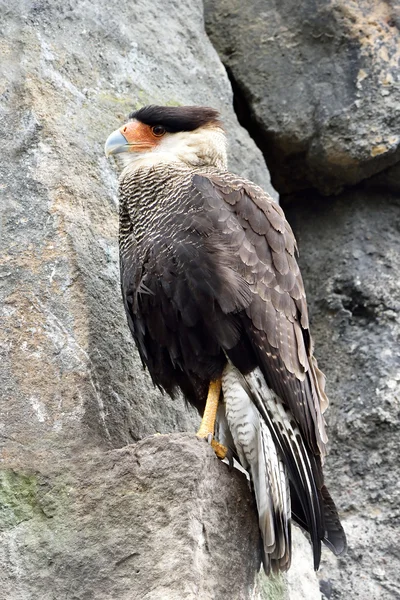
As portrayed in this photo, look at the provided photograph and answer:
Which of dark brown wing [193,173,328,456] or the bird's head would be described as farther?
the bird's head

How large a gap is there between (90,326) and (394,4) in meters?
2.87

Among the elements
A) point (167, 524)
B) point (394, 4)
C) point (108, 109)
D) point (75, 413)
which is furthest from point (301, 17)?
point (167, 524)

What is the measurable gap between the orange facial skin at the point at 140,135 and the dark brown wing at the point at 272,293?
0.41m

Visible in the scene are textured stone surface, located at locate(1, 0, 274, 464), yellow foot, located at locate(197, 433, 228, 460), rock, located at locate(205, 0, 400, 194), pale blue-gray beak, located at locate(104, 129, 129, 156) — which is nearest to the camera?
yellow foot, located at locate(197, 433, 228, 460)

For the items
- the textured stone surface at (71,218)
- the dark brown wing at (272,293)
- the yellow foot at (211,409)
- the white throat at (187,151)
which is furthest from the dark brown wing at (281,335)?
the textured stone surface at (71,218)

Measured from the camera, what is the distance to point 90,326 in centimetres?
402

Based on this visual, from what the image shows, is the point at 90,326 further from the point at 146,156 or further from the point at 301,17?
the point at 301,17

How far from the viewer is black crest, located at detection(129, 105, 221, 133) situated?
4.25 metres

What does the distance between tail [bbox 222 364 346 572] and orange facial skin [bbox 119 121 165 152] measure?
111 cm

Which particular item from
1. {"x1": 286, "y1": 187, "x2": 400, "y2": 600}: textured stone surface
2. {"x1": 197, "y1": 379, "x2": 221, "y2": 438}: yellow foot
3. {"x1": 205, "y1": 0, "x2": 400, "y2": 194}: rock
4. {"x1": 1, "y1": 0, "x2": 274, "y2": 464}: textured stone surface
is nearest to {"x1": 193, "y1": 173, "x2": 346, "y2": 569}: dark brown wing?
{"x1": 197, "y1": 379, "x2": 221, "y2": 438}: yellow foot

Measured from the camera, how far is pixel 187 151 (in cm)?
425

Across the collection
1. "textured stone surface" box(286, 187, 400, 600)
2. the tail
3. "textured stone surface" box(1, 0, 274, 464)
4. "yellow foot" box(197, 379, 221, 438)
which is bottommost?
"textured stone surface" box(286, 187, 400, 600)

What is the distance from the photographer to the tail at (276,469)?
11.2 ft

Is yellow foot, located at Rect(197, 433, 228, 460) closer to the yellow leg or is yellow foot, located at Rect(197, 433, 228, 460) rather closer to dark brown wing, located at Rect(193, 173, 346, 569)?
the yellow leg
